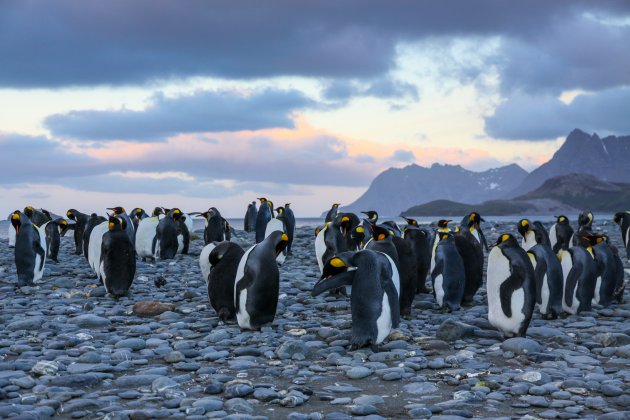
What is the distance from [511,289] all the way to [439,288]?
1492 mm

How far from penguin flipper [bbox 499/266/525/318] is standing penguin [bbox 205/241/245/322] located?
9.82 feet

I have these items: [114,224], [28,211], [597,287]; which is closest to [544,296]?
[597,287]

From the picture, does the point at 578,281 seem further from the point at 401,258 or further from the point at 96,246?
the point at 96,246

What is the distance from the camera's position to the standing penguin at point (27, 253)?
1072cm

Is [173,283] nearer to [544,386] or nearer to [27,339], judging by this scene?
[27,339]

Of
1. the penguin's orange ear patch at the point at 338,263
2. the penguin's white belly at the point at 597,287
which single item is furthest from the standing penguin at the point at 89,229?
the penguin's white belly at the point at 597,287

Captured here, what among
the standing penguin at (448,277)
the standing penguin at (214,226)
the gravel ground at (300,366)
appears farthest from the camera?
the standing penguin at (214,226)

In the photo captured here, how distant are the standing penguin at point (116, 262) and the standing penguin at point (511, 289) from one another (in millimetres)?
5066

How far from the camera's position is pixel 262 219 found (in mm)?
18828

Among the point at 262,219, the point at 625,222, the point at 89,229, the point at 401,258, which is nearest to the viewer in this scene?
the point at 401,258

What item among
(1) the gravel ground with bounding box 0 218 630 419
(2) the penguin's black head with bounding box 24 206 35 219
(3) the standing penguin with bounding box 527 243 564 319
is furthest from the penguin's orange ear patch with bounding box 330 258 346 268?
(2) the penguin's black head with bounding box 24 206 35 219

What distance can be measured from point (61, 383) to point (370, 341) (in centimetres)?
273

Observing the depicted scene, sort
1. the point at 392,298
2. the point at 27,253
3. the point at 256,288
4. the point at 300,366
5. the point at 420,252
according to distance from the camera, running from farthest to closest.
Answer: the point at 27,253, the point at 420,252, the point at 256,288, the point at 392,298, the point at 300,366

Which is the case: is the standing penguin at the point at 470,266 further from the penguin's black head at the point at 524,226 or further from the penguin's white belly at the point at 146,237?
the penguin's white belly at the point at 146,237
